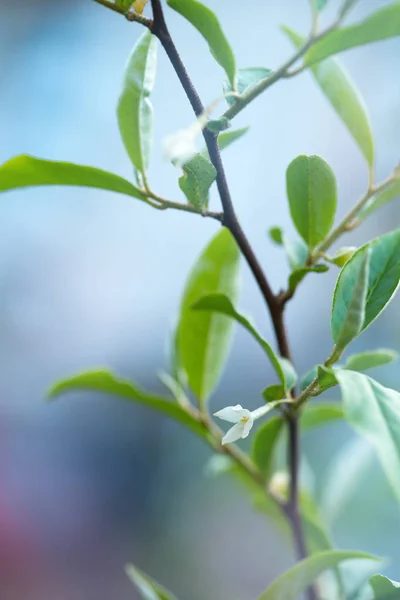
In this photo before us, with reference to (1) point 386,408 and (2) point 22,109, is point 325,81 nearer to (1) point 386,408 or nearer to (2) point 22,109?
(1) point 386,408

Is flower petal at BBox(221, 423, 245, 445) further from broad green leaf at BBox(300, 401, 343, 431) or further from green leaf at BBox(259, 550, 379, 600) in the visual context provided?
broad green leaf at BBox(300, 401, 343, 431)

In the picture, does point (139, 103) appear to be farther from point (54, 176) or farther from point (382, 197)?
point (382, 197)

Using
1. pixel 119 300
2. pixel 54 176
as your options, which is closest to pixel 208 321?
pixel 54 176

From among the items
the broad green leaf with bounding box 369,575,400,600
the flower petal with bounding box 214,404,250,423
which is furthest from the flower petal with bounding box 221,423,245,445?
the broad green leaf with bounding box 369,575,400,600

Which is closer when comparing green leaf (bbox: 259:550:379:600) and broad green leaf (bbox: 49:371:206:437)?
green leaf (bbox: 259:550:379:600)

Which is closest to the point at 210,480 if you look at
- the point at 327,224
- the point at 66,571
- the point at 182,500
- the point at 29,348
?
the point at 182,500

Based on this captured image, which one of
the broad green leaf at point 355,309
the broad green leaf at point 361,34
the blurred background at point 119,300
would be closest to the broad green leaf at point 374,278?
the broad green leaf at point 355,309
